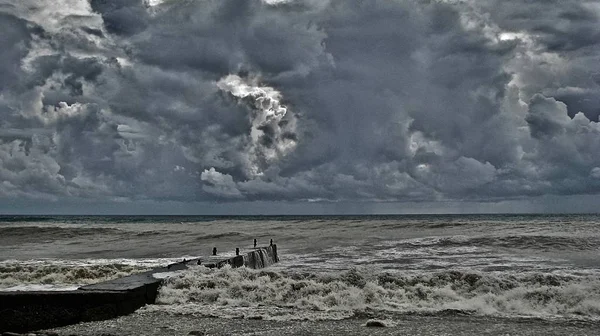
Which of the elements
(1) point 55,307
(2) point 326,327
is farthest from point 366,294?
(1) point 55,307

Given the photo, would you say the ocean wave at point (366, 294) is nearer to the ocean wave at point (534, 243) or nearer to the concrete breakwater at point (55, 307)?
the concrete breakwater at point (55, 307)

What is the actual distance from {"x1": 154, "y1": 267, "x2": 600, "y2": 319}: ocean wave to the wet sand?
670 millimetres

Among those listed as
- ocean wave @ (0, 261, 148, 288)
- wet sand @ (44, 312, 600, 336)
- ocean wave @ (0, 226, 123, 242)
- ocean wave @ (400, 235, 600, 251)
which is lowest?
ocean wave @ (0, 226, 123, 242)

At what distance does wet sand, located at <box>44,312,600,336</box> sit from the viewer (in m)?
7.75

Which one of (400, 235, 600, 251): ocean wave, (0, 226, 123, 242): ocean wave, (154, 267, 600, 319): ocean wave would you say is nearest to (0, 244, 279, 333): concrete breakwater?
(154, 267, 600, 319): ocean wave

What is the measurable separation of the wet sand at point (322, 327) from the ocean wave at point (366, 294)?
67 cm

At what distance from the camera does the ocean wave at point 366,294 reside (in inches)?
394

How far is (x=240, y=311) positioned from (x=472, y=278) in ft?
22.3

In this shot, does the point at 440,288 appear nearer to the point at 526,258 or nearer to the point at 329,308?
the point at 329,308

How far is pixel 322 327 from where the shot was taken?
818 cm

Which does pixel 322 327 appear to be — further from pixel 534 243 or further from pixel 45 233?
pixel 45 233

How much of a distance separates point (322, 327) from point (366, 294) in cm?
349

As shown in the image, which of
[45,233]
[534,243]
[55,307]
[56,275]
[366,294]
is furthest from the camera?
[45,233]

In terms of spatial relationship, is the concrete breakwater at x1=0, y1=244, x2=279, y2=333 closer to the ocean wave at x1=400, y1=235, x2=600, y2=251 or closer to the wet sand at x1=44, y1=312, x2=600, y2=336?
the wet sand at x1=44, y1=312, x2=600, y2=336
